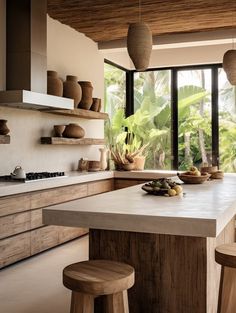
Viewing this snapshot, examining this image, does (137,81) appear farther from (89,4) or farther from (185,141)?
(89,4)

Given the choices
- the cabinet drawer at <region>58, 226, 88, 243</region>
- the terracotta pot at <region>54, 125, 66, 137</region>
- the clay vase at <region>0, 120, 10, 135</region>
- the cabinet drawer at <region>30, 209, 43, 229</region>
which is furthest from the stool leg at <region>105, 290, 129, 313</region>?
the terracotta pot at <region>54, 125, 66, 137</region>

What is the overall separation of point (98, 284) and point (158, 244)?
1.89 ft

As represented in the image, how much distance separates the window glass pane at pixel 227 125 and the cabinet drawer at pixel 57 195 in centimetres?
290

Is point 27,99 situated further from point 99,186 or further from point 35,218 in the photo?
point 99,186

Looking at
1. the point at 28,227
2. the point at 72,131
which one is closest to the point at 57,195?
the point at 28,227

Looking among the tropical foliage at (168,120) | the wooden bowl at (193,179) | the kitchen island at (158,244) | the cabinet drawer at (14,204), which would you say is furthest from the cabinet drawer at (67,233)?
the kitchen island at (158,244)

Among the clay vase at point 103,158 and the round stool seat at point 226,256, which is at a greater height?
the clay vase at point 103,158

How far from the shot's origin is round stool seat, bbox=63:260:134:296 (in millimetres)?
1961

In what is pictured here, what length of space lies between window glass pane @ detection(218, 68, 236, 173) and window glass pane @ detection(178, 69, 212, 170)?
0.20 m

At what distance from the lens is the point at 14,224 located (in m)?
4.19

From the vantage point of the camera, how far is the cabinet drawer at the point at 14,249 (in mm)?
4066

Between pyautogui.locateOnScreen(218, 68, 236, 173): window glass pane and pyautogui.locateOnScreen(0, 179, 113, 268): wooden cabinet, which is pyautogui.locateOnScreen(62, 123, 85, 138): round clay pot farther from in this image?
pyautogui.locateOnScreen(218, 68, 236, 173): window glass pane

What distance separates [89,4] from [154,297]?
3797mm

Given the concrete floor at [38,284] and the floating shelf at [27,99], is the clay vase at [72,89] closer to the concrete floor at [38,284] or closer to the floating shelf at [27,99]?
the floating shelf at [27,99]
